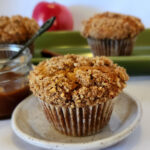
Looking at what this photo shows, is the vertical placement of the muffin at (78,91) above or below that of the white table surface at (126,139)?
above

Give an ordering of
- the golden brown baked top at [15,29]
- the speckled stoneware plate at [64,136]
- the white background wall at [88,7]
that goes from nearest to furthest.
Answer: the speckled stoneware plate at [64,136] → the golden brown baked top at [15,29] → the white background wall at [88,7]

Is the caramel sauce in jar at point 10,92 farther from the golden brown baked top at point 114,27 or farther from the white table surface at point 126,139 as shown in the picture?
the golden brown baked top at point 114,27

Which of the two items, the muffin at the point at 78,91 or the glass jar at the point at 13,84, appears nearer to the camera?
the muffin at the point at 78,91

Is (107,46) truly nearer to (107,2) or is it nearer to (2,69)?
(2,69)

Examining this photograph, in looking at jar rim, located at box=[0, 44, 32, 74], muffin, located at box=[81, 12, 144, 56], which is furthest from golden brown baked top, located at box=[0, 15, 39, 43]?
muffin, located at box=[81, 12, 144, 56]

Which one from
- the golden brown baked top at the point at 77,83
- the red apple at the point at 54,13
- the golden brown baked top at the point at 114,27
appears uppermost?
the golden brown baked top at the point at 77,83

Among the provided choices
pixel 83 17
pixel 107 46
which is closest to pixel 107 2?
pixel 83 17

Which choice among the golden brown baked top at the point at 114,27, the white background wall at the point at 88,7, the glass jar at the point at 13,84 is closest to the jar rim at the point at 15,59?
the glass jar at the point at 13,84

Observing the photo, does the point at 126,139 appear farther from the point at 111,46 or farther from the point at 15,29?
the point at 15,29
